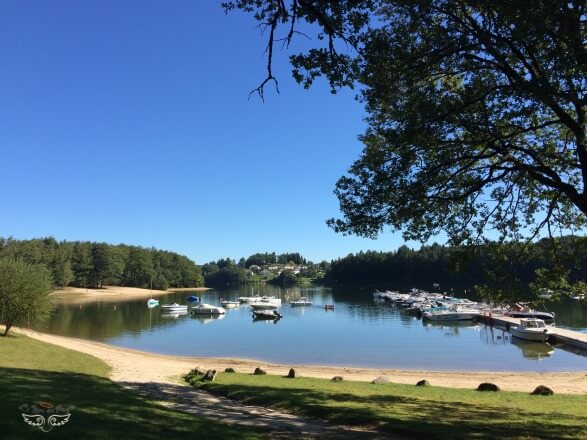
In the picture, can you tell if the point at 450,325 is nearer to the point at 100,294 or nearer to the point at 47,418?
the point at 47,418

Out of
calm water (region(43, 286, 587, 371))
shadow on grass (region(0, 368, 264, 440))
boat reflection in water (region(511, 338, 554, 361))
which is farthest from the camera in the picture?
boat reflection in water (region(511, 338, 554, 361))

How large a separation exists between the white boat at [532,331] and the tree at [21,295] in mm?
41446

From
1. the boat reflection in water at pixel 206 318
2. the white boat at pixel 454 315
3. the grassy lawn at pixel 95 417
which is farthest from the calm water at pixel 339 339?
the grassy lawn at pixel 95 417

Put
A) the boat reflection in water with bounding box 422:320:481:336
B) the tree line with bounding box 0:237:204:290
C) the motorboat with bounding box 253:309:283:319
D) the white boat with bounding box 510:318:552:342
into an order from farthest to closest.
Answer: the tree line with bounding box 0:237:204:290 → the motorboat with bounding box 253:309:283:319 → the boat reflection in water with bounding box 422:320:481:336 → the white boat with bounding box 510:318:552:342

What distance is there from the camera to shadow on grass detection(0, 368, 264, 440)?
6.94 m

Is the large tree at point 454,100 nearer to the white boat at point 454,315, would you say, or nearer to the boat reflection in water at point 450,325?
the boat reflection in water at point 450,325

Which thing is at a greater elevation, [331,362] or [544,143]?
[544,143]

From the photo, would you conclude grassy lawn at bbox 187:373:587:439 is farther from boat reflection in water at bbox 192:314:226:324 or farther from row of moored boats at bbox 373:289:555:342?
boat reflection in water at bbox 192:314:226:324

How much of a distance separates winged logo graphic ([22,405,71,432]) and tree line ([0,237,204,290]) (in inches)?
4311

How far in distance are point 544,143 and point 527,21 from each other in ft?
22.7

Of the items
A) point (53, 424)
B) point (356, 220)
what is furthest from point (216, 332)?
point (53, 424)

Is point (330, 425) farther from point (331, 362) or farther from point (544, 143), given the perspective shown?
point (331, 362)

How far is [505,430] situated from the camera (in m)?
10.0

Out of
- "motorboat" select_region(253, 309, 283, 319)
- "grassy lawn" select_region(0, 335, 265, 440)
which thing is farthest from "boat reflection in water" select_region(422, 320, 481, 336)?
"grassy lawn" select_region(0, 335, 265, 440)
